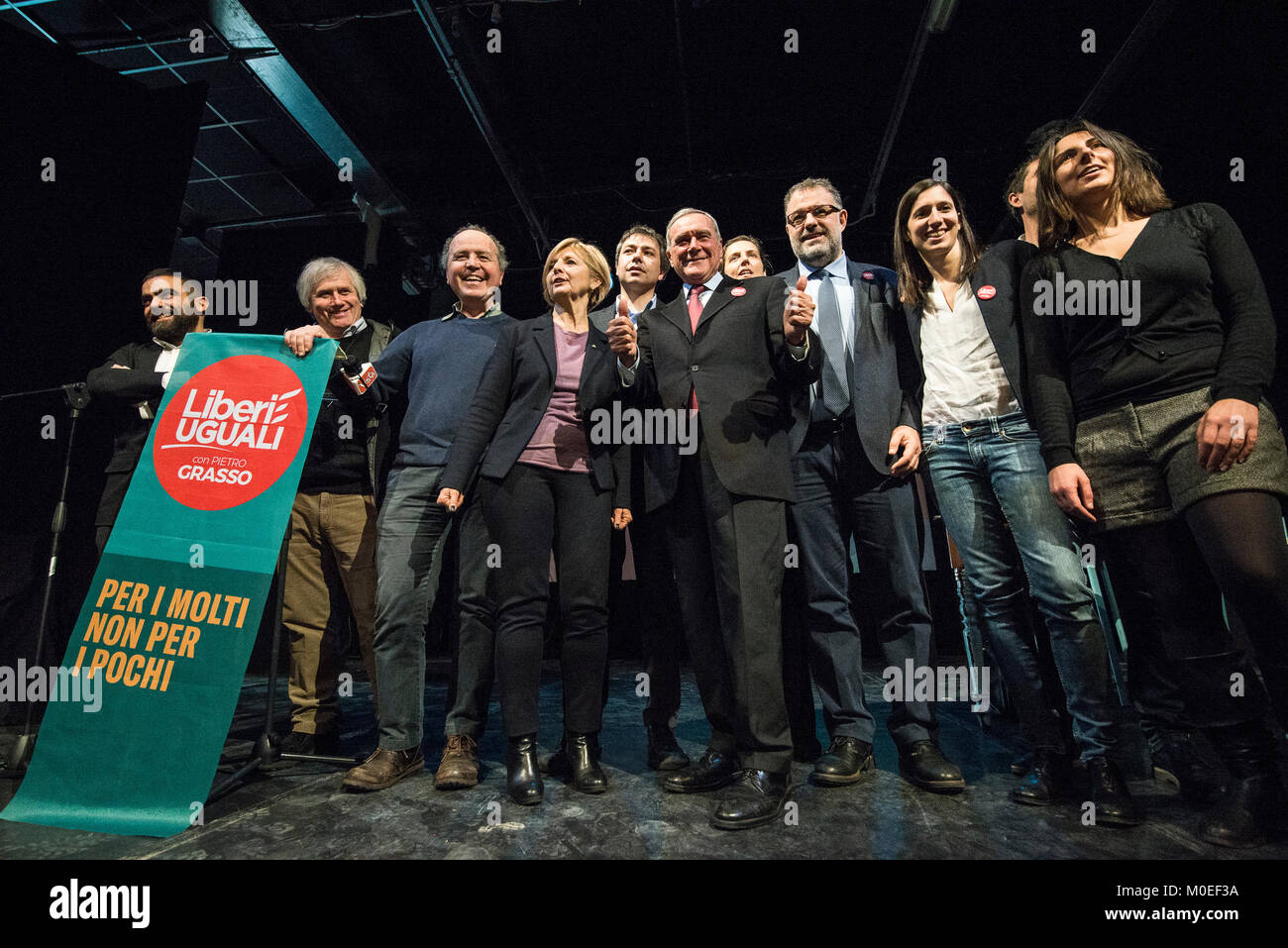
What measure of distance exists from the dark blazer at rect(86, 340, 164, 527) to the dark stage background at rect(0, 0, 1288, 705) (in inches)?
25.3

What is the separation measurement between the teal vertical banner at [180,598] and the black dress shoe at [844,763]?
1681mm

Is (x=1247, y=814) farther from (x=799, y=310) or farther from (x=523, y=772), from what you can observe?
(x=523, y=772)

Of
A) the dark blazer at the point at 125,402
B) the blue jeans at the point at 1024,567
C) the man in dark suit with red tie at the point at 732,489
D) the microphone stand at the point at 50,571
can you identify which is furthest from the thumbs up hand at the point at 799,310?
the microphone stand at the point at 50,571

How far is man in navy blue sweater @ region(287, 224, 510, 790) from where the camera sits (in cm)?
204

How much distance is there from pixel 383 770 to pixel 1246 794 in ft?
7.28

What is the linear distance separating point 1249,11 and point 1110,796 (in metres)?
3.89

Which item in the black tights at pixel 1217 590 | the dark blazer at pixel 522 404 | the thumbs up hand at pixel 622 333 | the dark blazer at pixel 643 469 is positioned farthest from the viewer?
the dark blazer at pixel 522 404

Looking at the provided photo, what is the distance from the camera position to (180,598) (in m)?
1.89

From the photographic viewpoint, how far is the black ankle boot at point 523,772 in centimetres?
175

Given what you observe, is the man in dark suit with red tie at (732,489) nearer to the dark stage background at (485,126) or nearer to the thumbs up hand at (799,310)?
the thumbs up hand at (799,310)

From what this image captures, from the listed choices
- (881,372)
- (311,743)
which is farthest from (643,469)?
(311,743)

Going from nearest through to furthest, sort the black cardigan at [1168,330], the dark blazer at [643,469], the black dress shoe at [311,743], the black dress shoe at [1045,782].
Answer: the black cardigan at [1168,330]
the black dress shoe at [1045,782]
the dark blazer at [643,469]
the black dress shoe at [311,743]
